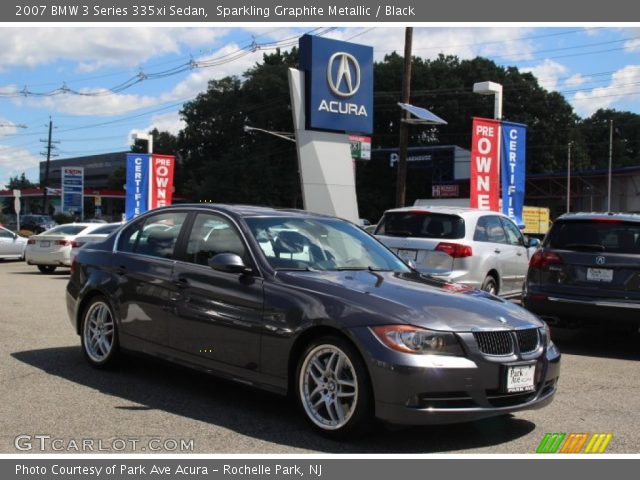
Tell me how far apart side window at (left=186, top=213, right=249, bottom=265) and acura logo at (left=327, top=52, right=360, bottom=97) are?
378 inches

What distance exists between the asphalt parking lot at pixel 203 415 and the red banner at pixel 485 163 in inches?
419

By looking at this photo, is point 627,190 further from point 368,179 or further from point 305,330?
point 305,330

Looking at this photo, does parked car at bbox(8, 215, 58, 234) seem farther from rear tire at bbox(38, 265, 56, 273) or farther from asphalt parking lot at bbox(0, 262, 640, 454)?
asphalt parking lot at bbox(0, 262, 640, 454)

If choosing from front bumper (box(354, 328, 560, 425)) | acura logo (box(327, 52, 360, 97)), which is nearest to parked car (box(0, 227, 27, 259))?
acura logo (box(327, 52, 360, 97))

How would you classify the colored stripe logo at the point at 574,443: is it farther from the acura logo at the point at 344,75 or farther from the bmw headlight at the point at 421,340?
the acura logo at the point at 344,75

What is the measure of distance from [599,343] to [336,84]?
8121mm

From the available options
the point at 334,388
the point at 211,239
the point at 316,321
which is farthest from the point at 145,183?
the point at 334,388

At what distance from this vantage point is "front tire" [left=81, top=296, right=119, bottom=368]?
6941 millimetres

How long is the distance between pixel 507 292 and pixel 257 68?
6367 centimetres

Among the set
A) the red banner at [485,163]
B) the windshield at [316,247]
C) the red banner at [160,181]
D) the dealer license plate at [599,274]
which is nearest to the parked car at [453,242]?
the dealer license plate at [599,274]

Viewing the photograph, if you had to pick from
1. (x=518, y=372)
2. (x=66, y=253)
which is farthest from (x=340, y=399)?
(x=66, y=253)

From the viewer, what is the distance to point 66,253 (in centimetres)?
2031

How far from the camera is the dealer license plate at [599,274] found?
8734mm

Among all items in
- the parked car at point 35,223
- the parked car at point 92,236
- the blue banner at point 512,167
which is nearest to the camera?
the blue banner at point 512,167
